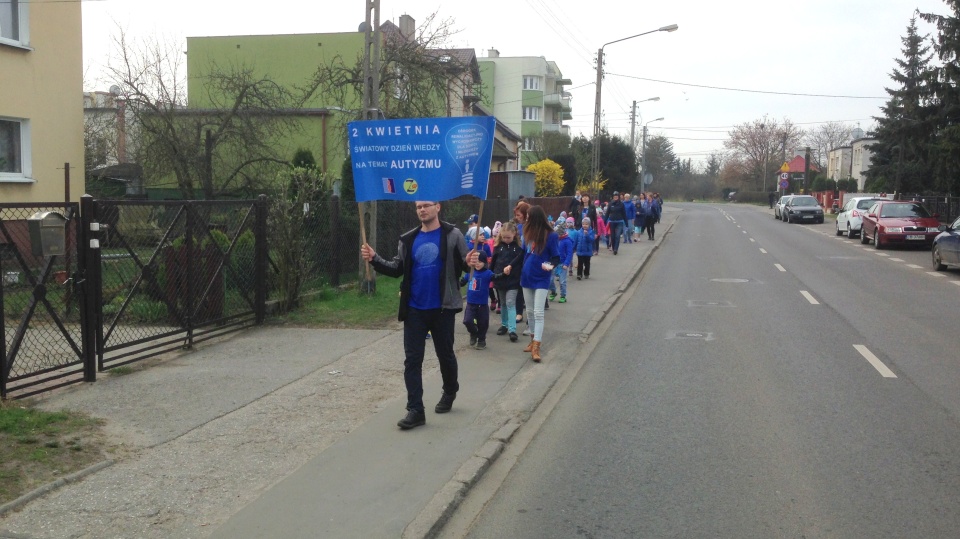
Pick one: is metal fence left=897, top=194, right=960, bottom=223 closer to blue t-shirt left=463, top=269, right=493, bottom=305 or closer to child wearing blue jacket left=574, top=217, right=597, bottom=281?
child wearing blue jacket left=574, top=217, right=597, bottom=281

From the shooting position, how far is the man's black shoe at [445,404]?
709 cm

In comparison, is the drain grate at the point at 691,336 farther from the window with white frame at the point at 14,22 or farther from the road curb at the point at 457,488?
the window with white frame at the point at 14,22

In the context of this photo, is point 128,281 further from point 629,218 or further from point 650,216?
point 650,216

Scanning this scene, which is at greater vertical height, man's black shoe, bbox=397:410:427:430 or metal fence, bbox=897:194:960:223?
metal fence, bbox=897:194:960:223

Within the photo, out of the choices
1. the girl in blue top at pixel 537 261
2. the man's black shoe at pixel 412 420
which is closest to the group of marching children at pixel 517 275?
the girl in blue top at pixel 537 261

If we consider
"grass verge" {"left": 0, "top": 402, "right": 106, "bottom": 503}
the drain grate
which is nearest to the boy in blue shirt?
the drain grate

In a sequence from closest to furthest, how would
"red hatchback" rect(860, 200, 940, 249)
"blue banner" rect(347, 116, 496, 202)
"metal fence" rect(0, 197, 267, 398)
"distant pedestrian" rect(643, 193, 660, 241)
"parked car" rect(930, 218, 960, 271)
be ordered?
"metal fence" rect(0, 197, 267, 398) < "blue banner" rect(347, 116, 496, 202) < "parked car" rect(930, 218, 960, 271) < "red hatchback" rect(860, 200, 940, 249) < "distant pedestrian" rect(643, 193, 660, 241)

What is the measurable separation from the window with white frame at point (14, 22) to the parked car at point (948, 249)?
2002cm

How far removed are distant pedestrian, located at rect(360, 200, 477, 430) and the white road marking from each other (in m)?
4.93

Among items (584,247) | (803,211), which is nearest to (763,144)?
(803,211)

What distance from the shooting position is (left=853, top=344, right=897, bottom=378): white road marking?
28.6 feet

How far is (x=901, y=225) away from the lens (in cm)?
2641

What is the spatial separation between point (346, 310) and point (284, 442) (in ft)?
20.2

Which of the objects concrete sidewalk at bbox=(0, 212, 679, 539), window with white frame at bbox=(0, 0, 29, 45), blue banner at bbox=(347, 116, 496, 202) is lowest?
concrete sidewalk at bbox=(0, 212, 679, 539)
